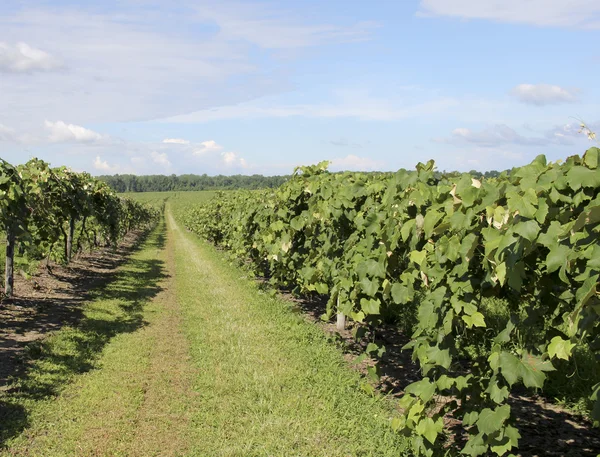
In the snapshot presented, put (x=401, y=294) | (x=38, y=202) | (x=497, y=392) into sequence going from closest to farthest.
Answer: (x=497, y=392) < (x=401, y=294) < (x=38, y=202)

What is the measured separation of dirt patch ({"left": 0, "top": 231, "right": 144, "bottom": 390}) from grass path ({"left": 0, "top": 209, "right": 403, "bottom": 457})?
0.31 metres

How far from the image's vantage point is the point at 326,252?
23.4 ft

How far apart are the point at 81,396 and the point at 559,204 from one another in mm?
5085

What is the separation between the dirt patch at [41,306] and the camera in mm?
6312

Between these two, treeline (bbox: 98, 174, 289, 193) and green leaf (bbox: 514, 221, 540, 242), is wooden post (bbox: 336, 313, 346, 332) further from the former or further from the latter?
treeline (bbox: 98, 174, 289, 193)

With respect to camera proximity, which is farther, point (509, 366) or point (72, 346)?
point (72, 346)

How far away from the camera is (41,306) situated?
8.81m

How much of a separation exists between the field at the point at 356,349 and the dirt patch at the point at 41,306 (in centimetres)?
7

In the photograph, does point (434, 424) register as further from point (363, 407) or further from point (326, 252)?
point (326, 252)

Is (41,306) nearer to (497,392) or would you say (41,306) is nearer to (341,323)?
(341,323)

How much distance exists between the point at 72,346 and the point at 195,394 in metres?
2.55

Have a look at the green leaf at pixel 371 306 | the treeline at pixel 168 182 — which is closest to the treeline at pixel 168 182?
the treeline at pixel 168 182

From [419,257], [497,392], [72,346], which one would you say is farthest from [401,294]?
[72,346]

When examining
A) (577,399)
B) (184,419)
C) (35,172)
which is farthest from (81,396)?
(35,172)
